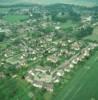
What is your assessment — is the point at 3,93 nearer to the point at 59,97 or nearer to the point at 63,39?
the point at 59,97

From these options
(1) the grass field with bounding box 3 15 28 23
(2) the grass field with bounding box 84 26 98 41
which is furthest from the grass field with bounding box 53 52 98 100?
(1) the grass field with bounding box 3 15 28 23

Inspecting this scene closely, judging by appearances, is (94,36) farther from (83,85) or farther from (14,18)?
(83,85)

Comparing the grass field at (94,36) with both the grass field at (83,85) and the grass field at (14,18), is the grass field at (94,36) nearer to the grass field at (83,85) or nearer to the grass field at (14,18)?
the grass field at (83,85)

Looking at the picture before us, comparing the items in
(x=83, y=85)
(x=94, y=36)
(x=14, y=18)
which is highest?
(x=83, y=85)

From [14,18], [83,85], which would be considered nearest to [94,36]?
[14,18]

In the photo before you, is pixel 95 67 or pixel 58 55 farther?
pixel 58 55

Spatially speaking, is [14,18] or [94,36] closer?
[94,36]

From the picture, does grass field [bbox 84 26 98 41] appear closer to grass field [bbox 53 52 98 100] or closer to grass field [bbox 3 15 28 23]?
grass field [bbox 53 52 98 100]

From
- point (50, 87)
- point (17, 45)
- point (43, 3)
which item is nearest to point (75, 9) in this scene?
point (43, 3)
